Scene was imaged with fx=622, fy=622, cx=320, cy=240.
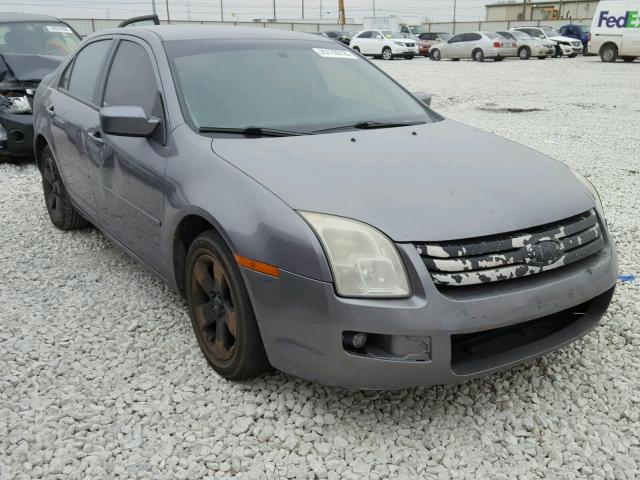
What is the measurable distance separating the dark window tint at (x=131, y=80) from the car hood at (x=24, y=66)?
13.2ft

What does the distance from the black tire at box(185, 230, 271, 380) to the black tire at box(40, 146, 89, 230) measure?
2.16 meters

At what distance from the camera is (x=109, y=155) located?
352 cm

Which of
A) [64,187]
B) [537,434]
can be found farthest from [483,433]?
[64,187]

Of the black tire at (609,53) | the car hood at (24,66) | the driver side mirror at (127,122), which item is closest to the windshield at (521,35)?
the black tire at (609,53)

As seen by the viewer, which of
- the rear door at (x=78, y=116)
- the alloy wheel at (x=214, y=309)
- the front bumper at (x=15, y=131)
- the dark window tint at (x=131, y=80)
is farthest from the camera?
the front bumper at (x=15, y=131)

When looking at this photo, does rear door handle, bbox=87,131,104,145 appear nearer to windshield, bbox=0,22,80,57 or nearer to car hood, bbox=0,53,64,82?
car hood, bbox=0,53,64,82

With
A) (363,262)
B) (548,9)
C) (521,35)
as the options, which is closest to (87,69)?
(363,262)

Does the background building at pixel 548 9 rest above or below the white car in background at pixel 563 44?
above

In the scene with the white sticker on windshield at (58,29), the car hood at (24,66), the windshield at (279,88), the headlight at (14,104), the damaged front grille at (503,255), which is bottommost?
the headlight at (14,104)

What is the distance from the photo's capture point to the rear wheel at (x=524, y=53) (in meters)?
27.8

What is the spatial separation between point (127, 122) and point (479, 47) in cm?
2645

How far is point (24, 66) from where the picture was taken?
24.0 feet

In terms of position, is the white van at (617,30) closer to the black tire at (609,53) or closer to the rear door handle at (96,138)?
the black tire at (609,53)

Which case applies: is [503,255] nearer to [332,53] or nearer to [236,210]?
[236,210]
